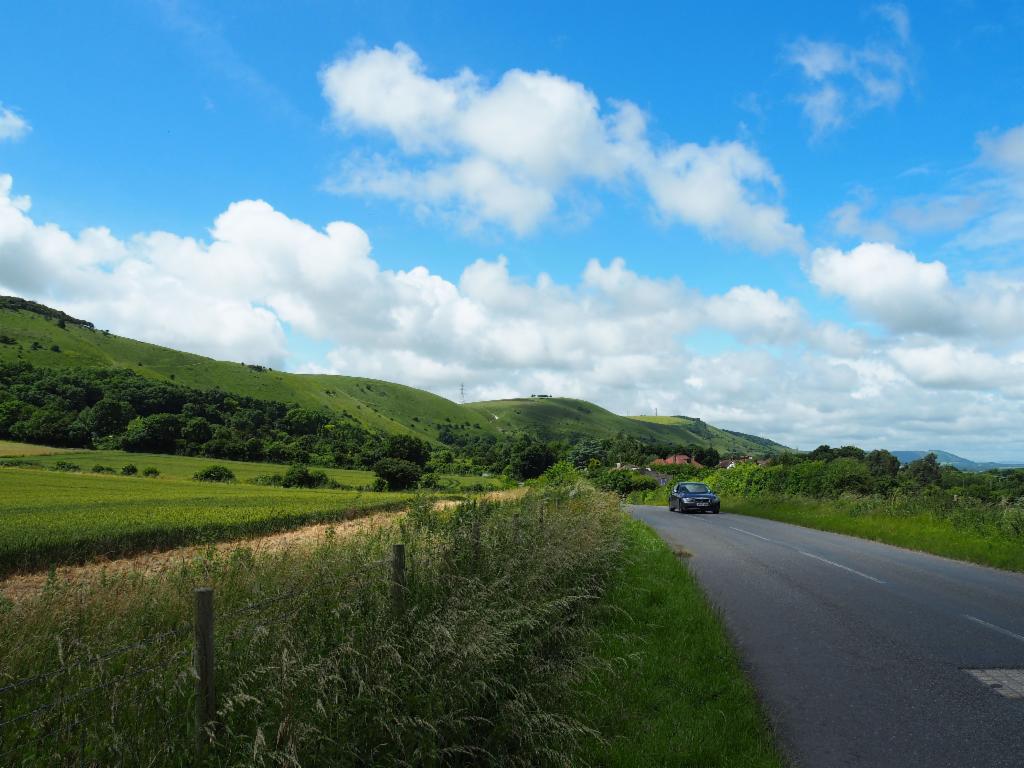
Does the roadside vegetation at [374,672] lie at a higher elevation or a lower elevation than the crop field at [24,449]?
higher

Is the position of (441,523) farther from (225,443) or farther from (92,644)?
(225,443)

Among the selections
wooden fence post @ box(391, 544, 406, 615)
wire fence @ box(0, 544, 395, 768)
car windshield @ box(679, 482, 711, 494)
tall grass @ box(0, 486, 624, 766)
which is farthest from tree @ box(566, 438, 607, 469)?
wire fence @ box(0, 544, 395, 768)

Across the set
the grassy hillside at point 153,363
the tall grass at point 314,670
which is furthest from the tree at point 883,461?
the grassy hillside at point 153,363

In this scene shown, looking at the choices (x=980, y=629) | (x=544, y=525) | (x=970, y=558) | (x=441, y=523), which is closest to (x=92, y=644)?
(x=441, y=523)

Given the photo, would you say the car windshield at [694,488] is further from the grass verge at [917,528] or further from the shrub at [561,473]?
the shrub at [561,473]

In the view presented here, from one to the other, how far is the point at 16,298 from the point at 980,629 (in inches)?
8718

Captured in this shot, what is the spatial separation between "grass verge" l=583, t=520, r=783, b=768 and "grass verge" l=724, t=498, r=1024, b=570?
10.1m

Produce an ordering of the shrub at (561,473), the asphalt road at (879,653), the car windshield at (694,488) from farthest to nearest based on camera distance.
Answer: the car windshield at (694,488), the shrub at (561,473), the asphalt road at (879,653)

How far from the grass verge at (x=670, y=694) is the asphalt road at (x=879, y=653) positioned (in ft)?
1.03

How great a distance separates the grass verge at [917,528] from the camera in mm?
14281

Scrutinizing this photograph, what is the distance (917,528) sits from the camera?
709 inches

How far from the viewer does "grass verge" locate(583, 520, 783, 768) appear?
14.9ft

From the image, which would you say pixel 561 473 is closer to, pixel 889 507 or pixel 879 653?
pixel 889 507

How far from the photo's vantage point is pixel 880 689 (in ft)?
19.3
